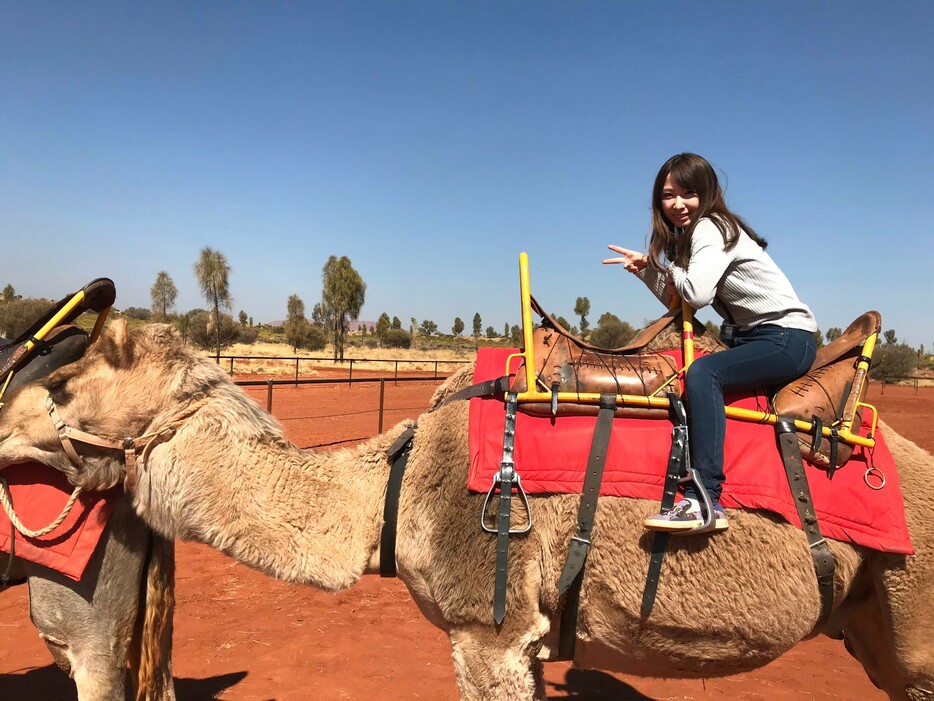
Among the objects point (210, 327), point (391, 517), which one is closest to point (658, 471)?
point (391, 517)

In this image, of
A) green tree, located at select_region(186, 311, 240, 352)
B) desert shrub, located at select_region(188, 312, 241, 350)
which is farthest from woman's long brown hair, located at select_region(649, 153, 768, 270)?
desert shrub, located at select_region(188, 312, 241, 350)

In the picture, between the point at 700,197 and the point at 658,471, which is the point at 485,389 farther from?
the point at 700,197

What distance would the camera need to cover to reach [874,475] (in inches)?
103

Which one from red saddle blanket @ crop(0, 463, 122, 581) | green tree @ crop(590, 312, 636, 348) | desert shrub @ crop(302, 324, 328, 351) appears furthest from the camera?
desert shrub @ crop(302, 324, 328, 351)

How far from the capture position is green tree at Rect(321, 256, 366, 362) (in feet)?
154

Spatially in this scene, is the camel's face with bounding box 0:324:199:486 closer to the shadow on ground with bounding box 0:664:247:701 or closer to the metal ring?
the shadow on ground with bounding box 0:664:247:701

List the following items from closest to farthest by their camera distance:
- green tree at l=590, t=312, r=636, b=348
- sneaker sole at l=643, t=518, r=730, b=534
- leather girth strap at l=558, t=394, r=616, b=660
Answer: sneaker sole at l=643, t=518, r=730, b=534 → leather girth strap at l=558, t=394, r=616, b=660 → green tree at l=590, t=312, r=636, b=348

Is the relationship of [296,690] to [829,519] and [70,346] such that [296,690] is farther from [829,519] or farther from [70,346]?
[829,519]

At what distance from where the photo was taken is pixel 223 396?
9.27ft

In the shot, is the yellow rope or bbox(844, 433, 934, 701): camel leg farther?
the yellow rope

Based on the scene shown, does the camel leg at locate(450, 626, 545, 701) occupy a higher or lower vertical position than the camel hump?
lower

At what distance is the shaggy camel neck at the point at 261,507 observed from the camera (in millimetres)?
2539

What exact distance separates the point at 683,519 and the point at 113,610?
2680 mm

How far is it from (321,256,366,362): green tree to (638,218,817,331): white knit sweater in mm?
44796
